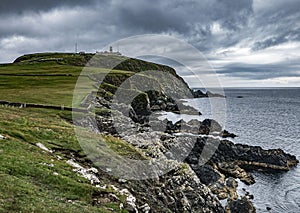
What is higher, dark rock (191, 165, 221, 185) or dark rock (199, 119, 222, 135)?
dark rock (199, 119, 222, 135)

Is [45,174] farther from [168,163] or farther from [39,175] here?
[168,163]

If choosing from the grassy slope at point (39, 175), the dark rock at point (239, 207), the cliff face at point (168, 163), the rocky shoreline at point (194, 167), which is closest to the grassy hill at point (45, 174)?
the grassy slope at point (39, 175)

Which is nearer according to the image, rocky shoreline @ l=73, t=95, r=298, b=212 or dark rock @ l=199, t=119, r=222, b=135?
rocky shoreline @ l=73, t=95, r=298, b=212

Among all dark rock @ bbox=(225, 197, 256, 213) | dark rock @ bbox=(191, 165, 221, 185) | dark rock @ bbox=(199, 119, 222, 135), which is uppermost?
dark rock @ bbox=(199, 119, 222, 135)

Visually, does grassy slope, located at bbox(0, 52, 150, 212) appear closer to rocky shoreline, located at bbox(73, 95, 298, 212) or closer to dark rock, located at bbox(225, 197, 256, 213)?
rocky shoreline, located at bbox(73, 95, 298, 212)

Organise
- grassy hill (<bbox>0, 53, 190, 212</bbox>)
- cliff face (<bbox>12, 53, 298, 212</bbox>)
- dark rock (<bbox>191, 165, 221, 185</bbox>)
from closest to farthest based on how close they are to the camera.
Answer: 1. grassy hill (<bbox>0, 53, 190, 212</bbox>)
2. cliff face (<bbox>12, 53, 298, 212</bbox>)
3. dark rock (<bbox>191, 165, 221, 185</bbox>)

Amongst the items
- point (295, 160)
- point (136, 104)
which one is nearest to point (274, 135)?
point (295, 160)

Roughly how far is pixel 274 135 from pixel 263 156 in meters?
39.5

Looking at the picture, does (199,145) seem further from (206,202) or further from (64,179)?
(64,179)

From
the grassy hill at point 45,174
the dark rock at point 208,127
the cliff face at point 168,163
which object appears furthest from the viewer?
the dark rock at point 208,127

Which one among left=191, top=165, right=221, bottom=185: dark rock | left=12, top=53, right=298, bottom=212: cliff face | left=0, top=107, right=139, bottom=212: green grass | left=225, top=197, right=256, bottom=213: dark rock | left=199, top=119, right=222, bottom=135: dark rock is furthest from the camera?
left=199, top=119, right=222, bottom=135: dark rock

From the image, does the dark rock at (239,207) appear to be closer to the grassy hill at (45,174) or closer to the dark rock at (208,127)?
the grassy hill at (45,174)

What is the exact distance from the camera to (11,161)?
23000 mm

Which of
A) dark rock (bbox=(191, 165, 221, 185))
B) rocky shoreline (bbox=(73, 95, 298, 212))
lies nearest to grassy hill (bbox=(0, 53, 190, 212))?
rocky shoreline (bbox=(73, 95, 298, 212))
